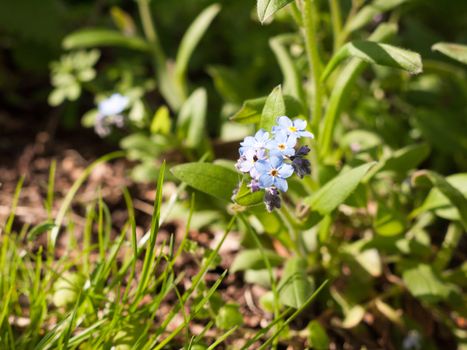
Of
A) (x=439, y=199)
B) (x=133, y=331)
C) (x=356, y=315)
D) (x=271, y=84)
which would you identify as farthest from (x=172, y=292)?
(x=271, y=84)

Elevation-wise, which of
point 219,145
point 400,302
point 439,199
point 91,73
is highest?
point 91,73

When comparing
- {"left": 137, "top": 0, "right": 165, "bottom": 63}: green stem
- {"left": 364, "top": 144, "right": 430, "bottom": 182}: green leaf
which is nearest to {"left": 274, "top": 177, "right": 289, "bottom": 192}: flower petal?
{"left": 364, "top": 144, "right": 430, "bottom": 182}: green leaf

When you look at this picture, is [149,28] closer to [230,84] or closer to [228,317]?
[230,84]

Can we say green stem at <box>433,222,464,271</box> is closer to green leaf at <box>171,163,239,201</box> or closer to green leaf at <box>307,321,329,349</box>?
green leaf at <box>307,321,329,349</box>

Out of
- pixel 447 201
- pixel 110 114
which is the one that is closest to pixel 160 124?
pixel 110 114

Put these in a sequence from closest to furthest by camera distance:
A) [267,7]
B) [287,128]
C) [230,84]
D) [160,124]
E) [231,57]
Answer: [267,7] → [287,128] → [160,124] → [230,84] → [231,57]

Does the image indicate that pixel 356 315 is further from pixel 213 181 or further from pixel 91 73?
pixel 91 73
